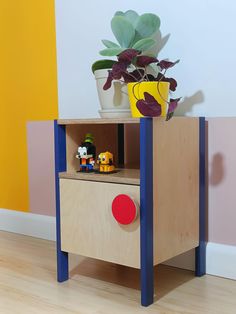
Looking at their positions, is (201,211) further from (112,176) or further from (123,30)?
(123,30)

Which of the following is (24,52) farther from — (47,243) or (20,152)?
(47,243)

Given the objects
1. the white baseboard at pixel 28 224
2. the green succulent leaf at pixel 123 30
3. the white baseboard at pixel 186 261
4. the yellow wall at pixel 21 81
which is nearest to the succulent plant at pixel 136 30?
the green succulent leaf at pixel 123 30

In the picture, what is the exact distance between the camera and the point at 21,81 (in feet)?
6.35

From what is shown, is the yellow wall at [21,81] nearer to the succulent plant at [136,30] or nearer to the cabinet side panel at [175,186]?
the succulent plant at [136,30]

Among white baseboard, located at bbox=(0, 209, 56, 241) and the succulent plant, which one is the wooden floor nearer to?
white baseboard, located at bbox=(0, 209, 56, 241)

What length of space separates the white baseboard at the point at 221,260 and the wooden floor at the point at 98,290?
0.08ft

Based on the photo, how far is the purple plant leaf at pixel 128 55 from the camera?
3.89 ft

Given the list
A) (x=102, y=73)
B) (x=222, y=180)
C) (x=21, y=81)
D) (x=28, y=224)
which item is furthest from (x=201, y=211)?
(x=21, y=81)

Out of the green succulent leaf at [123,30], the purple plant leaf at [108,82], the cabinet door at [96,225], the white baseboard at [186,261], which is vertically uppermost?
the green succulent leaf at [123,30]

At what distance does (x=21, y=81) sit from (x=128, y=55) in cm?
87

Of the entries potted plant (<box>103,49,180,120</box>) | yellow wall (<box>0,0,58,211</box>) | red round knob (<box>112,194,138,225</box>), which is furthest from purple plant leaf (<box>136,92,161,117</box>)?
yellow wall (<box>0,0,58,211</box>)

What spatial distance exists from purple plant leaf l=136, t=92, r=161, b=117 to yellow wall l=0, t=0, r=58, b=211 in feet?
2.37

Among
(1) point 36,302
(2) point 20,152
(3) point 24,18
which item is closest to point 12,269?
(1) point 36,302

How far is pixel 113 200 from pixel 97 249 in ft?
0.53
